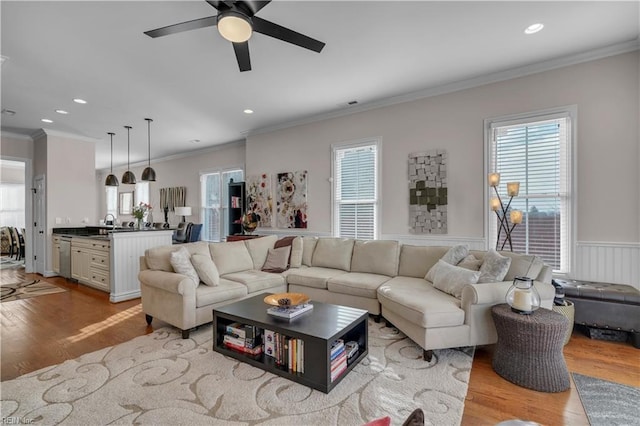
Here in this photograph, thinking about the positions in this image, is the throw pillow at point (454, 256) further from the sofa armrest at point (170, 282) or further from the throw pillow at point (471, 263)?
the sofa armrest at point (170, 282)

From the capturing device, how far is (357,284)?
139 inches

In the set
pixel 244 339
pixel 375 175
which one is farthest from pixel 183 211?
pixel 244 339

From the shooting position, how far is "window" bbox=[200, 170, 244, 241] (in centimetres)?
741

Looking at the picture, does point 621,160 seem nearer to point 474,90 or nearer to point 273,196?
point 474,90

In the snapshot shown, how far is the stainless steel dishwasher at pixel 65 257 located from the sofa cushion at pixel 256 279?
12.4ft

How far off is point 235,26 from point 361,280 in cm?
284

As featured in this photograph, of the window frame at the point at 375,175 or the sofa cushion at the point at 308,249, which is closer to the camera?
the sofa cushion at the point at 308,249

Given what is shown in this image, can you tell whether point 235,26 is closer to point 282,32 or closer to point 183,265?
point 282,32

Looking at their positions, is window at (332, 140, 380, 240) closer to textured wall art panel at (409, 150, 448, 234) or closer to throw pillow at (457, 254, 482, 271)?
textured wall art panel at (409, 150, 448, 234)

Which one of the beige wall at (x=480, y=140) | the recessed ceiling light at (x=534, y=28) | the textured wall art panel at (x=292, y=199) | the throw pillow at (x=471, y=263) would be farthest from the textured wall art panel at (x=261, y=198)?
the recessed ceiling light at (x=534, y=28)

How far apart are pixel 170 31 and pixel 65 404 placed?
273 centimetres

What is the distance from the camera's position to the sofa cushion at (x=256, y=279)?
3646mm

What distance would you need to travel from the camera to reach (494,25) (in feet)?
9.05

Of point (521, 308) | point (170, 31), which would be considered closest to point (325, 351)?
point (521, 308)
